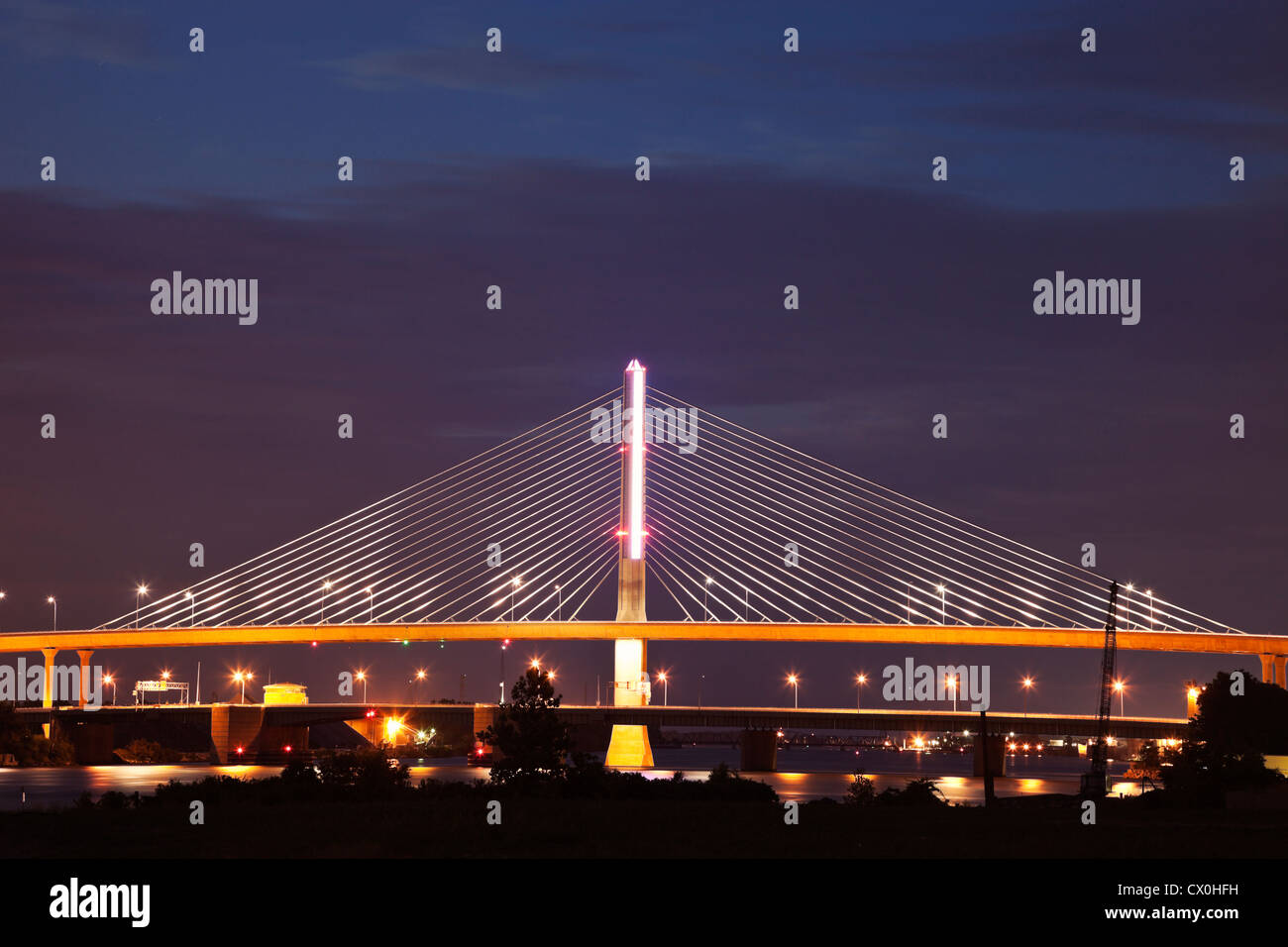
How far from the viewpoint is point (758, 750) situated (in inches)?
5394

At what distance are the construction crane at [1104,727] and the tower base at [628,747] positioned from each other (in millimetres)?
34279

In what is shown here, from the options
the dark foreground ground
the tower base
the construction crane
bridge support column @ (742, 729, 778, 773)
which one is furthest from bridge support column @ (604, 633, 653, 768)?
the dark foreground ground

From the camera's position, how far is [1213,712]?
3597 inches

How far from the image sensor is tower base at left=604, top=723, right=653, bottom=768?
12594 centimetres

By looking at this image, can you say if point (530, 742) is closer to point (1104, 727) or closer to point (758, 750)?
point (1104, 727)

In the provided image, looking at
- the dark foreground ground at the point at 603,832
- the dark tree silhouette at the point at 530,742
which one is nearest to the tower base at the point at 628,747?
the dark tree silhouette at the point at 530,742

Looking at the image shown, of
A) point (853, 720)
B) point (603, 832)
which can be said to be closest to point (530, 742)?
point (603, 832)

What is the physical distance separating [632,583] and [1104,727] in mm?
34933

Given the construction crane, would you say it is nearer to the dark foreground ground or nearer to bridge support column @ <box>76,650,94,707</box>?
the dark foreground ground

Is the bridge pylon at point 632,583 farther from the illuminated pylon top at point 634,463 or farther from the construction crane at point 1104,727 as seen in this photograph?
the construction crane at point 1104,727

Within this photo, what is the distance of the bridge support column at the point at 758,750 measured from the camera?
136 m
